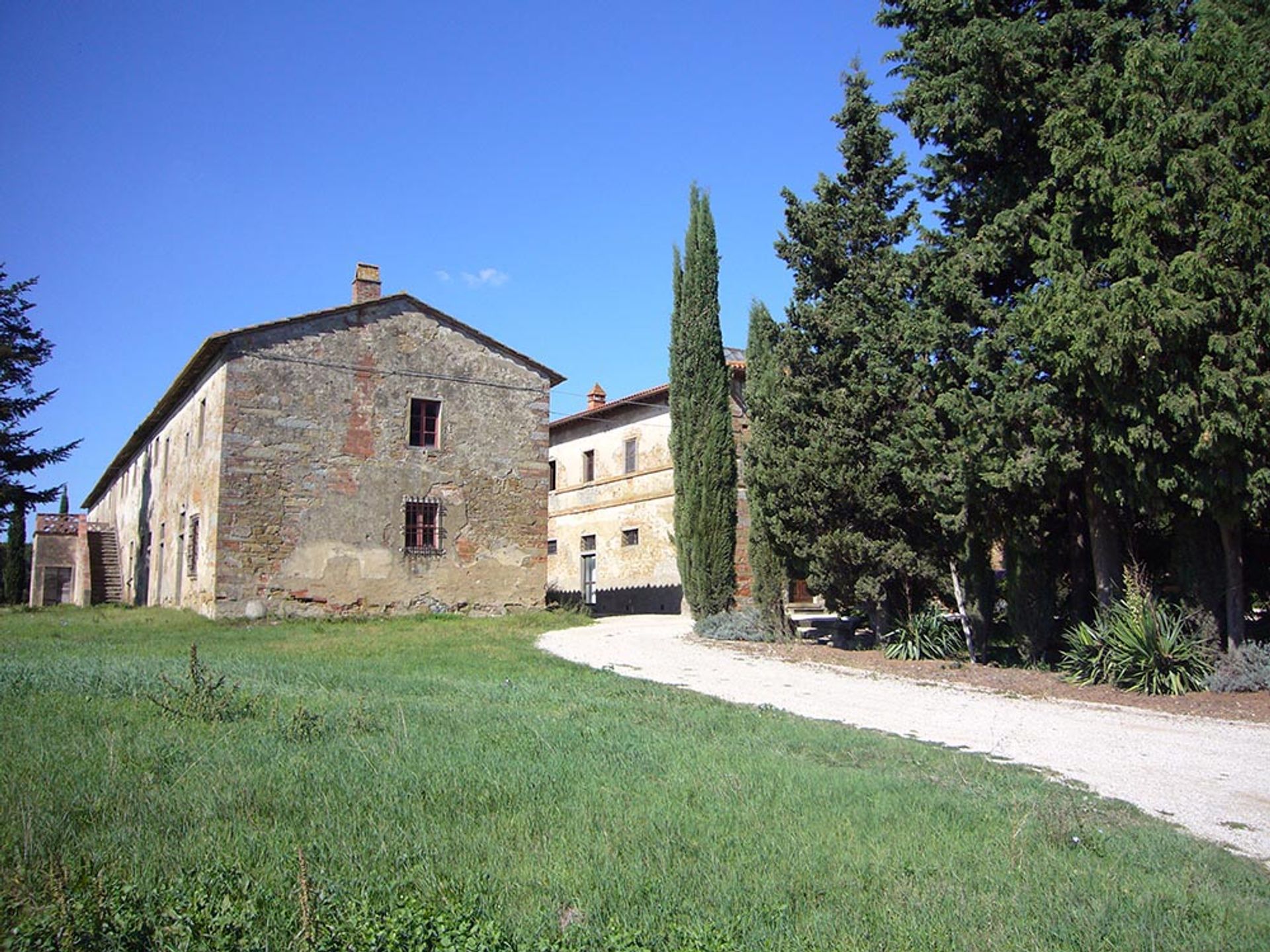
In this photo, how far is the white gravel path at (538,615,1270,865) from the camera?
6098mm

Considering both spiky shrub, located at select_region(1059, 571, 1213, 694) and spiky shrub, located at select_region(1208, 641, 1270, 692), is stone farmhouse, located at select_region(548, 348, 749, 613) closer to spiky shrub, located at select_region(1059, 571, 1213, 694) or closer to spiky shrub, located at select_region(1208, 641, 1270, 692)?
spiky shrub, located at select_region(1059, 571, 1213, 694)

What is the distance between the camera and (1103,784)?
21.4 feet

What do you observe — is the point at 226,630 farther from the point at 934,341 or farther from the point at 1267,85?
the point at 1267,85

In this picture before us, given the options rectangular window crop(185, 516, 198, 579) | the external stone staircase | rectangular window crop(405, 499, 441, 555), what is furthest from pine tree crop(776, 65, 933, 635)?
the external stone staircase

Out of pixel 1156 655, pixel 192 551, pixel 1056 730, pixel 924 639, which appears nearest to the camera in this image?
pixel 1056 730

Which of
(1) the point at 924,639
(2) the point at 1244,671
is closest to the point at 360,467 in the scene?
(1) the point at 924,639

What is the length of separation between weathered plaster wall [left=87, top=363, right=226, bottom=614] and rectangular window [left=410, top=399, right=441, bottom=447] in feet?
14.0

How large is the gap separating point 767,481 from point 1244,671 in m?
7.95

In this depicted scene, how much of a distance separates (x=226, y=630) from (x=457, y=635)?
4.66m

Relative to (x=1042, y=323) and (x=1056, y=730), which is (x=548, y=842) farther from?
(x=1042, y=323)

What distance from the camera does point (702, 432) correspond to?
2080 cm

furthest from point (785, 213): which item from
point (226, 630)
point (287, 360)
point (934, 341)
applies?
point (226, 630)

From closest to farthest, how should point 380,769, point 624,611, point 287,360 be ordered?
point 380,769
point 287,360
point 624,611

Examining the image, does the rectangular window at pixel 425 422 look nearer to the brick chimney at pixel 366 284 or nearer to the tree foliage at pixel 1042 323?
the brick chimney at pixel 366 284
